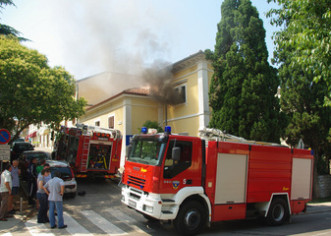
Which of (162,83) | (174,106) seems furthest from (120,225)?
(162,83)

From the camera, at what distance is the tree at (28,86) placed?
1117 centimetres

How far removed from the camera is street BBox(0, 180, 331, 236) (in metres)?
7.45

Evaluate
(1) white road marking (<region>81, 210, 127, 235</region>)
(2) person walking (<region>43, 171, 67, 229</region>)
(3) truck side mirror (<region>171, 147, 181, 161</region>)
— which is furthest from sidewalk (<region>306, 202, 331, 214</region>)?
(2) person walking (<region>43, 171, 67, 229</region>)

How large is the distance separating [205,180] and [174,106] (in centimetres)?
1184

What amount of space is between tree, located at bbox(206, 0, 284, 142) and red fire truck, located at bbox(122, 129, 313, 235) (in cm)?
370

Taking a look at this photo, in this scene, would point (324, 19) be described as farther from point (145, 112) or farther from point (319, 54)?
point (145, 112)

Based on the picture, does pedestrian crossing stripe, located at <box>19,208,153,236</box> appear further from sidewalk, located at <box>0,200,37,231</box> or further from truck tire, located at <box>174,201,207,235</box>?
truck tire, located at <box>174,201,207,235</box>

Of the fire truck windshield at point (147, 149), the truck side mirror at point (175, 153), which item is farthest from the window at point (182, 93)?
the truck side mirror at point (175, 153)

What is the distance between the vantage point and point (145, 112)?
2002cm

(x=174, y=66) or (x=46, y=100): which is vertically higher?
(x=174, y=66)

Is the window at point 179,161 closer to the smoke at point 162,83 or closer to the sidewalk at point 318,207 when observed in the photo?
the sidewalk at point 318,207

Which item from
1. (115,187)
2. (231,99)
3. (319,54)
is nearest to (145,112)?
(115,187)

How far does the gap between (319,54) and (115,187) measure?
10.8 meters

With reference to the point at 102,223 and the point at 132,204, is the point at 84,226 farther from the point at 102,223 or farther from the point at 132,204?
the point at 132,204
